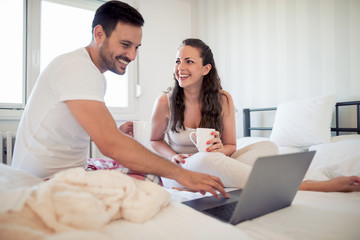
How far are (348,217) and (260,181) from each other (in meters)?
0.31

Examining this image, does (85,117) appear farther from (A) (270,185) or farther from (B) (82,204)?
(A) (270,185)

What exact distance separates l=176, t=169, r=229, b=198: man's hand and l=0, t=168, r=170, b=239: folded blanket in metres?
0.11

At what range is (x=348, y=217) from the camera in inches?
24.3

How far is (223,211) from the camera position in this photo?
62 cm

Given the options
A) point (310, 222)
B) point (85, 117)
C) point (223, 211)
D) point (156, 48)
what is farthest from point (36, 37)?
point (310, 222)

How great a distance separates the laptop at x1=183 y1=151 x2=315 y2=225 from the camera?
1.69 feet

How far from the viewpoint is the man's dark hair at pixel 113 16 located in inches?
41.3

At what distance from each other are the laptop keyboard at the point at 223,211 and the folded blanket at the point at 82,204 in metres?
0.13

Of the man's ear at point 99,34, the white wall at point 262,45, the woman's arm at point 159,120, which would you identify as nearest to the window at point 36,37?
the white wall at point 262,45

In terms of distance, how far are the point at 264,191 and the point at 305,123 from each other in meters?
1.29

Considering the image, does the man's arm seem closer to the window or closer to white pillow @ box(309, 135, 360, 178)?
white pillow @ box(309, 135, 360, 178)

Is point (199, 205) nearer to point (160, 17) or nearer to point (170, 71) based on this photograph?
point (170, 71)

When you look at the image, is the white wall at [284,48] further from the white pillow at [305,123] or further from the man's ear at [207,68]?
the man's ear at [207,68]

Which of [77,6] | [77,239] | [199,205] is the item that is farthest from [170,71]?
[77,239]
